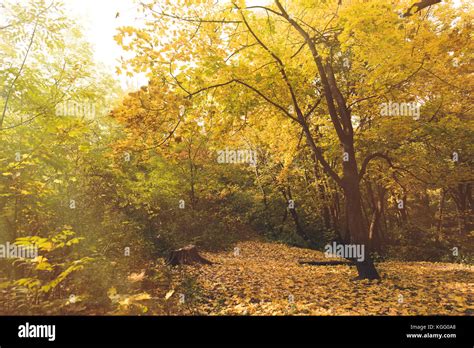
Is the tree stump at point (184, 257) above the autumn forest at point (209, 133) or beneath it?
beneath

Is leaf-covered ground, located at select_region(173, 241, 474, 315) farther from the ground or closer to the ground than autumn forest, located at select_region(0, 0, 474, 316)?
closer to the ground

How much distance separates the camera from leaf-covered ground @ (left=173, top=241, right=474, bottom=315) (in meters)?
5.41

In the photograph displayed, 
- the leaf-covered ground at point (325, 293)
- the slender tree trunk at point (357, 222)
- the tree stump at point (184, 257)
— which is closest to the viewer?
the leaf-covered ground at point (325, 293)

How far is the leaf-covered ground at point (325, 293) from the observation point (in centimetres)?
541

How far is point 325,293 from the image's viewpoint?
6527mm

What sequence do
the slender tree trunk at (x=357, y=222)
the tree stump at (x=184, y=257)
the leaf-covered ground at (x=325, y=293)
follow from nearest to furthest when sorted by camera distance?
the leaf-covered ground at (x=325, y=293), the slender tree trunk at (x=357, y=222), the tree stump at (x=184, y=257)

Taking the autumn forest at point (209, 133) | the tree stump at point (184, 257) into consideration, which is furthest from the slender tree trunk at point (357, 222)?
the tree stump at point (184, 257)

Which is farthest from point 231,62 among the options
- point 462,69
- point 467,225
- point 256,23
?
point 467,225

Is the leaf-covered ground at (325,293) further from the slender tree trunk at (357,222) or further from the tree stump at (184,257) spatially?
the tree stump at (184,257)

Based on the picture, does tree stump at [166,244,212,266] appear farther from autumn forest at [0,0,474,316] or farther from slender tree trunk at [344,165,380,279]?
slender tree trunk at [344,165,380,279]

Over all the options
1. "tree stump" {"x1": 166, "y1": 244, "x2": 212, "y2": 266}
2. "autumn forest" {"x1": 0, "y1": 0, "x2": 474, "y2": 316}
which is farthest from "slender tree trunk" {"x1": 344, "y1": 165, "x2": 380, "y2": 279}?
"tree stump" {"x1": 166, "y1": 244, "x2": 212, "y2": 266}

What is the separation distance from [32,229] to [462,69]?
14.1 metres

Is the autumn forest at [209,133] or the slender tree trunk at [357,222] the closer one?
the autumn forest at [209,133]
